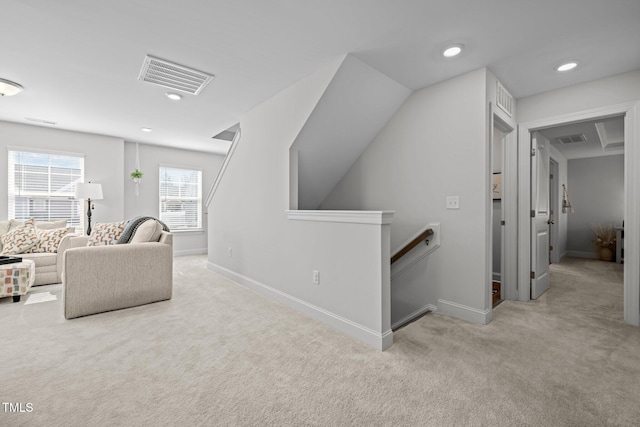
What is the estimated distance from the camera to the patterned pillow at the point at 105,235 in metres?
3.43

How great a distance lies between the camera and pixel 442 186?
283cm

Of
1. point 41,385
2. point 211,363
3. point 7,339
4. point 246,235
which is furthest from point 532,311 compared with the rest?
point 7,339

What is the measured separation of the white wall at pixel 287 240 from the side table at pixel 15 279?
6.88 ft

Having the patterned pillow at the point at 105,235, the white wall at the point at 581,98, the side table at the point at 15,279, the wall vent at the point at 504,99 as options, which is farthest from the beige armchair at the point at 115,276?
the white wall at the point at 581,98

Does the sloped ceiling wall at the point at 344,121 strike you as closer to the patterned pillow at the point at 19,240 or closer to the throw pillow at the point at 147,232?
the throw pillow at the point at 147,232

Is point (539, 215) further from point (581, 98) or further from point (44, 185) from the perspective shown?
point (44, 185)

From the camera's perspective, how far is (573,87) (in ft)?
9.55

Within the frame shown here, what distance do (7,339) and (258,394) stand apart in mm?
2099

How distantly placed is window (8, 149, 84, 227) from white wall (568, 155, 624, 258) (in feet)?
32.7

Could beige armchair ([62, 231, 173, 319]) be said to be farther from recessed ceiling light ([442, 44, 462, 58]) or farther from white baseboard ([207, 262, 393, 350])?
recessed ceiling light ([442, 44, 462, 58])

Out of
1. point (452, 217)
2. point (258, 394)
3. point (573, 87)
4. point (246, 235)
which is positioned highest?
point (573, 87)

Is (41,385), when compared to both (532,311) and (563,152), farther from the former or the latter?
(563,152)

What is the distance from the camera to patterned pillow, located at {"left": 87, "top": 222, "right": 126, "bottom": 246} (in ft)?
11.2

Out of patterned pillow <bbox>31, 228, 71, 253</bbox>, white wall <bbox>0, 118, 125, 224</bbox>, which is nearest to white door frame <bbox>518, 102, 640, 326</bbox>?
patterned pillow <bbox>31, 228, 71, 253</bbox>
